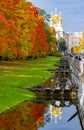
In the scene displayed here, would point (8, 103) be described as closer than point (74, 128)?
No

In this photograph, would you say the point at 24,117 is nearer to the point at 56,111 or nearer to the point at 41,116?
the point at 41,116

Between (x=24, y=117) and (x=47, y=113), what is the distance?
1.93 m

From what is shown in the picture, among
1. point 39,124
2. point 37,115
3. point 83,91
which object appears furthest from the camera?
point 83,91

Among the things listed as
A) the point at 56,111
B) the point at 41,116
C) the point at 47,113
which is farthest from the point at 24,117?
the point at 56,111

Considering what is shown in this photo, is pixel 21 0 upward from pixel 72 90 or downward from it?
upward

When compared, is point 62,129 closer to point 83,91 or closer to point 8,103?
point 8,103

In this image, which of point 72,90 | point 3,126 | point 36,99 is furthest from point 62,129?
point 72,90

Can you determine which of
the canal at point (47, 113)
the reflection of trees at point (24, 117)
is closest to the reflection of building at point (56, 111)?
the canal at point (47, 113)

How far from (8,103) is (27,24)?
4986cm

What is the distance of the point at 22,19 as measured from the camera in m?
74.3

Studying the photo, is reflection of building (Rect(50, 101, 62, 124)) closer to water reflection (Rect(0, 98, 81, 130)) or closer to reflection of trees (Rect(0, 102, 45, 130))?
water reflection (Rect(0, 98, 81, 130))

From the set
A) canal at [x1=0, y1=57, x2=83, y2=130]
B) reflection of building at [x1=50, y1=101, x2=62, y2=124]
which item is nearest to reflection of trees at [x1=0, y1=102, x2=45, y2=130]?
canal at [x1=0, y1=57, x2=83, y2=130]

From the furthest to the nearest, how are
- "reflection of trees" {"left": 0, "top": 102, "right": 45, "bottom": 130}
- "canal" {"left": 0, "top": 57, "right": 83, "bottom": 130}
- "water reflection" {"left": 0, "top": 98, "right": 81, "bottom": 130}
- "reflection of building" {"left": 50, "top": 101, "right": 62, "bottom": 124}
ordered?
"reflection of building" {"left": 50, "top": 101, "right": 62, "bottom": 124}
"canal" {"left": 0, "top": 57, "right": 83, "bottom": 130}
"water reflection" {"left": 0, "top": 98, "right": 81, "bottom": 130}
"reflection of trees" {"left": 0, "top": 102, "right": 45, "bottom": 130}

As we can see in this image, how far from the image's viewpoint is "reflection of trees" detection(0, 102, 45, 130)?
2112 centimetres
